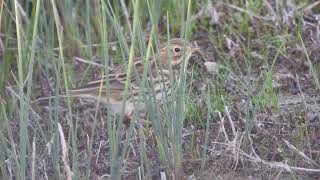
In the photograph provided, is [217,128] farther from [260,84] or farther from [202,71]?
[202,71]

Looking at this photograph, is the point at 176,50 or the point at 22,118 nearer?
the point at 22,118

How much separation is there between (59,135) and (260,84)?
184cm

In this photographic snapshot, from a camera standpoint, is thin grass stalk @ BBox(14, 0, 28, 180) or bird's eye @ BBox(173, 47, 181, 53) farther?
bird's eye @ BBox(173, 47, 181, 53)

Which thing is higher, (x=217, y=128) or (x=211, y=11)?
(x=211, y=11)

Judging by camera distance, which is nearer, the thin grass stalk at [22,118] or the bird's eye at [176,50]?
the thin grass stalk at [22,118]

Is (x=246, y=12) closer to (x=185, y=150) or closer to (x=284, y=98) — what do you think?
(x=284, y=98)

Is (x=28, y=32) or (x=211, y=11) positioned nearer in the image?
(x=28, y=32)

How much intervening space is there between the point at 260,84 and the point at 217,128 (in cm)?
90

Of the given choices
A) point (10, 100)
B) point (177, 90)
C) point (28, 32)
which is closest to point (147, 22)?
point (28, 32)

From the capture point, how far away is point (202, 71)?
270 inches

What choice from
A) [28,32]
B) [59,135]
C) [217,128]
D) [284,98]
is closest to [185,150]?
[217,128]

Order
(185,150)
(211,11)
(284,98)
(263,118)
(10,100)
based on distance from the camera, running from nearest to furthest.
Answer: (185,150) → (263,118) → (284,98) → (10,100) → (211,11)

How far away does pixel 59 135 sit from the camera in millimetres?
5086

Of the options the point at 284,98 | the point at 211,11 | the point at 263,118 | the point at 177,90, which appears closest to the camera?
the point at 177,90
